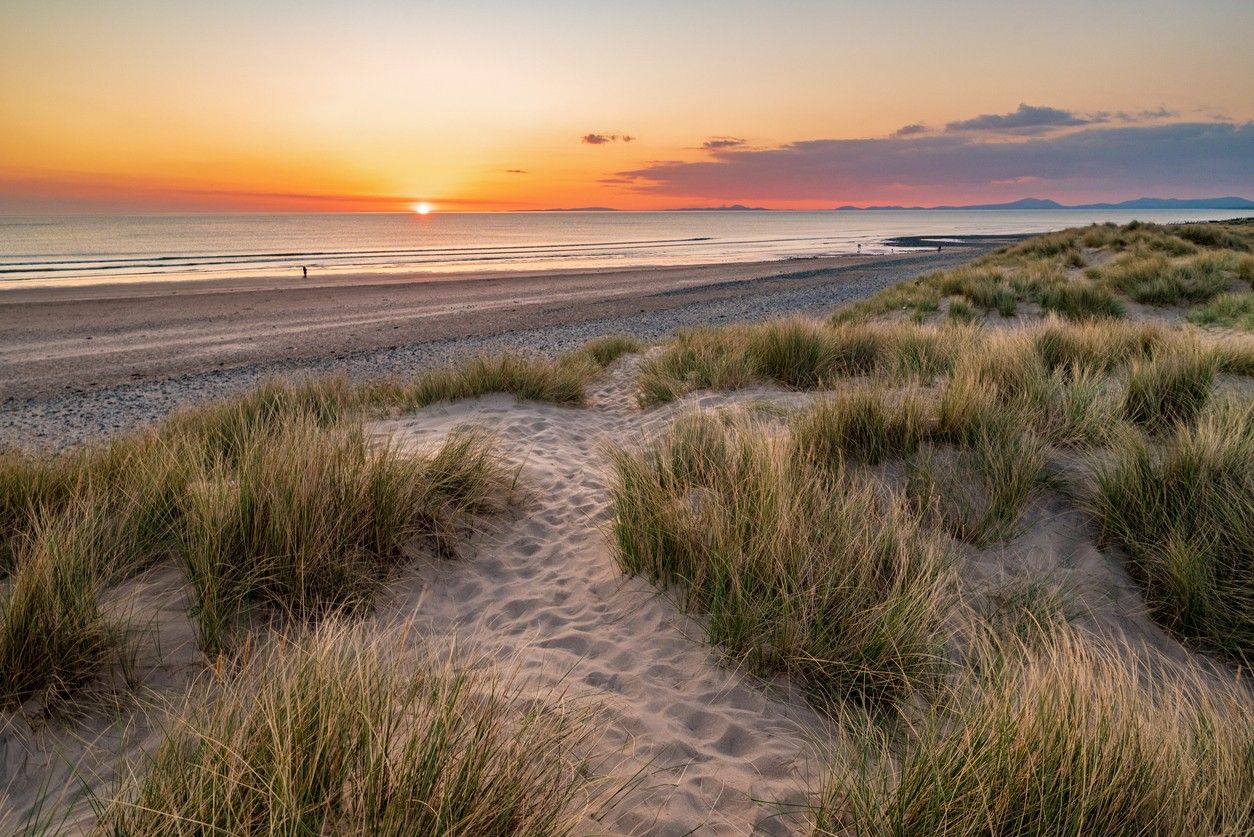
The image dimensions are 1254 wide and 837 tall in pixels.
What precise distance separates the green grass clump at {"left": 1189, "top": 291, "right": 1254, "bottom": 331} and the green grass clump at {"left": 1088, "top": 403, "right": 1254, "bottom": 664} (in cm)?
738

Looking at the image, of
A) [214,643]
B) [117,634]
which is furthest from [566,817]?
[117,634]

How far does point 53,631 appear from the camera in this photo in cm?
253

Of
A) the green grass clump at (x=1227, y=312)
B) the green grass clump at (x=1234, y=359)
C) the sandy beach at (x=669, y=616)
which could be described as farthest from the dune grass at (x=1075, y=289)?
the sandy beach at (x=669, y=616)

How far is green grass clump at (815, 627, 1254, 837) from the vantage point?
67.1 inches

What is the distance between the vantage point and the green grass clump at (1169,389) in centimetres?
494

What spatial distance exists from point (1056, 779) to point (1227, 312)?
1231 cm

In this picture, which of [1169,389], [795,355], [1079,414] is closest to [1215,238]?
[795,355]

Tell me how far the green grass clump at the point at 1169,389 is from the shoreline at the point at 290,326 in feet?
28.7

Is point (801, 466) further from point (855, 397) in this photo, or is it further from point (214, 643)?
point (214, 643)

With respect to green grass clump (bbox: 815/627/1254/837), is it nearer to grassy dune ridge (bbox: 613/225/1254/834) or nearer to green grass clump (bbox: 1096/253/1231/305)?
grassy dune ridge (bbox: 613/225/1254/834)

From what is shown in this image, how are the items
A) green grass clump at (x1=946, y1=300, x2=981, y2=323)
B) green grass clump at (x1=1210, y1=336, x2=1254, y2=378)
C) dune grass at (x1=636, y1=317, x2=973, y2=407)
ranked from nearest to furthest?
green grass clump at (x1=1210, y1=336, x2=1254, y2=378)
dune grass at (x1=636, y1=317, x2=973, y2=407)
green grass clump at (x1=946, y1=300, x2=981, y2=323)

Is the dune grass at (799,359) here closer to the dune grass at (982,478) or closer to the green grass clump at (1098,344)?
the green grass clump at (1098,344)

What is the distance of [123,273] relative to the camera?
28672mm

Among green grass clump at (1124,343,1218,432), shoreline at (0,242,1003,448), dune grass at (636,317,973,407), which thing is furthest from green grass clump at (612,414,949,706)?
shoreline at (0,242,1003,448)
